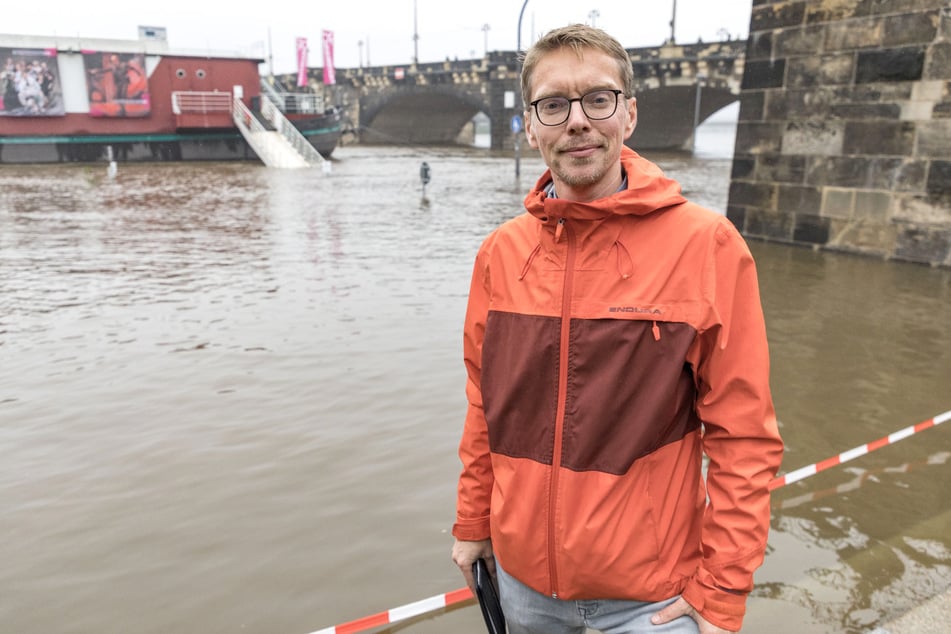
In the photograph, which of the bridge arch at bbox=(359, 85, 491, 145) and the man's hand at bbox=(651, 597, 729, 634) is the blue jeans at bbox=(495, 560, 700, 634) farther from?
the bridge arch at bbox=(359, 85, 491, 145)

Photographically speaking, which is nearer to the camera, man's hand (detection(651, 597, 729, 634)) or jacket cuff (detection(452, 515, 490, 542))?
man's hand (detection(651, 597, 729, 634))

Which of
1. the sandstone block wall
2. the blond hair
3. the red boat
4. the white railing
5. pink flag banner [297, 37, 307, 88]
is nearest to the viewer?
the blond hair

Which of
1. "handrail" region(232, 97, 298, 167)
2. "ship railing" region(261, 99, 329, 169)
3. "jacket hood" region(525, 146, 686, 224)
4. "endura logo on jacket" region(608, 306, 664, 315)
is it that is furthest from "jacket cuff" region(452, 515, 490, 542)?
"handrail" region(232, 97, 298, 167)

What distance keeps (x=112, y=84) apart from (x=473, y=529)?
114 ft

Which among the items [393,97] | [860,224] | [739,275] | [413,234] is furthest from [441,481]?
[393,97]

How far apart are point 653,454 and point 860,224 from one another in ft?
28.2

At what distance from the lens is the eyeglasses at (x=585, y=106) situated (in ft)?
5.10

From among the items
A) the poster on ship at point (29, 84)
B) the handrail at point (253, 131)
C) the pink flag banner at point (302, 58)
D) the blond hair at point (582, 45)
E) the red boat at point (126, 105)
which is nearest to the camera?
the blond hair at point (582, 45)

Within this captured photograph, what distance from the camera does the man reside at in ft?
4.85

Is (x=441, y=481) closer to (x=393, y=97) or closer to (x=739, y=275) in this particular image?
(x=739, y=275)

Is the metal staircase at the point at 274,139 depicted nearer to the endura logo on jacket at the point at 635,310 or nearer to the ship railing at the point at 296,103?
the ship railing at the point at 296,103

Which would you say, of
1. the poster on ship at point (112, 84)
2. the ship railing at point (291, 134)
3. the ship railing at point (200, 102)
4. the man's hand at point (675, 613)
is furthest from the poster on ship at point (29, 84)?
the man's hand at point (675, 613)

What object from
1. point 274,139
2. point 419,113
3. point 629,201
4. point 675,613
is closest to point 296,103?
point 274,139

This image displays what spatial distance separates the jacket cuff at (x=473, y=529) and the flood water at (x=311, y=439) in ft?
3.87
